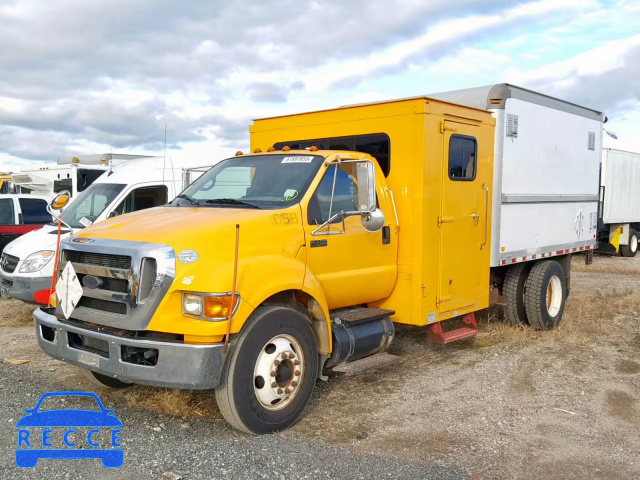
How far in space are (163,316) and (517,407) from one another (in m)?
3.31

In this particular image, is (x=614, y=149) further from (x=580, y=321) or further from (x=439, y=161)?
(x=439, y=161)

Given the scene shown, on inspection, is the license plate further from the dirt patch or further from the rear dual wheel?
the rear dual wheel

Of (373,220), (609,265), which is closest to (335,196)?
(373,220)

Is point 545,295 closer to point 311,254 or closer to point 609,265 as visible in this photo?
point 311,254

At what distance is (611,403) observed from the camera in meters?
5.61

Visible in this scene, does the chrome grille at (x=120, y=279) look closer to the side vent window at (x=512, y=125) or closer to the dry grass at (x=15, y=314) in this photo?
the dry grass at (x=15, y=314)

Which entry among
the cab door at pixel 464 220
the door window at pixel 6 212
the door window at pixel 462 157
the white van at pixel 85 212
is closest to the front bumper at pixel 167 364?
the cab door at pixel 464 220

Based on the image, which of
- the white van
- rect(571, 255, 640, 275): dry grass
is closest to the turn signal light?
the white van

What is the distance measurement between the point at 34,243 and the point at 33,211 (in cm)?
381

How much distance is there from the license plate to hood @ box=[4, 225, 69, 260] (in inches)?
177

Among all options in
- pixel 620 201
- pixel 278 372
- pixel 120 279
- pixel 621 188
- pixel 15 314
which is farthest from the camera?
pixel 620 201

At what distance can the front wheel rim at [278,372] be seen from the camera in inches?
185

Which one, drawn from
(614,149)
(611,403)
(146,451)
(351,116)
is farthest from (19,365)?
(614,149)

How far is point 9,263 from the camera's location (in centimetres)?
898
